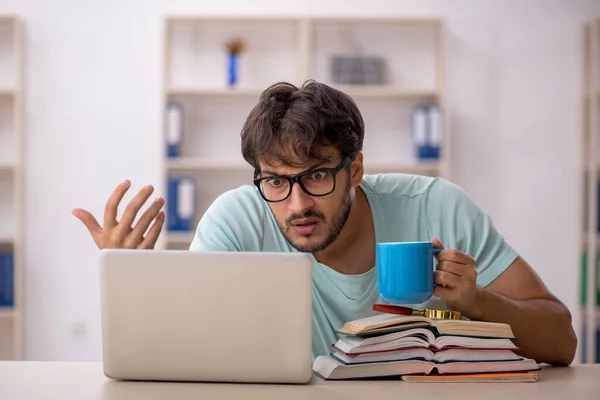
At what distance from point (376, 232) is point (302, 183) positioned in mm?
261

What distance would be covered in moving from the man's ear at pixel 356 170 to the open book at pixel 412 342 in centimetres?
61

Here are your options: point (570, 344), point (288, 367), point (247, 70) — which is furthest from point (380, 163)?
point (288, 367)

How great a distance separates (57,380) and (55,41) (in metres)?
3.58

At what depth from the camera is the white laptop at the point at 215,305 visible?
112cm

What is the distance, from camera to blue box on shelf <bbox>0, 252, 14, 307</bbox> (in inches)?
165

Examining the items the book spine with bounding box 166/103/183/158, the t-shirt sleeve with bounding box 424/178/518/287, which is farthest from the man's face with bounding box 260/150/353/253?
the book spine with bounding box 166/103/183/158

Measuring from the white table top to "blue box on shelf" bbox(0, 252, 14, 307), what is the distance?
3104mm

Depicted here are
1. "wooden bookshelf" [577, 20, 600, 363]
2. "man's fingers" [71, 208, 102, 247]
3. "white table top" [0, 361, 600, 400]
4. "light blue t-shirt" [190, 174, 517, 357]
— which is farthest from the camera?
"wooden bookshelf" [577, 20, 600, 363]

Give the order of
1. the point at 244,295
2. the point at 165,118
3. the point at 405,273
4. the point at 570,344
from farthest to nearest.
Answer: the point at 165,118 < the point at 570,344 < the point at 405,273 < the point at 244,295

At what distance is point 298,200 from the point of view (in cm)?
163

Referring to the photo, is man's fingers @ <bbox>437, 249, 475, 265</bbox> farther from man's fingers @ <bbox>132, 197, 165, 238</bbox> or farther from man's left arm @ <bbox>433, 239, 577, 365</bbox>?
man's fingers @ <bbox>132, 197, 165, 238</bbox>

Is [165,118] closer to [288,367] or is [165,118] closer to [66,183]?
[66,183]

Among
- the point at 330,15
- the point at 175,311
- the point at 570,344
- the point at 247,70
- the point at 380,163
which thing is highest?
the point at 330,15

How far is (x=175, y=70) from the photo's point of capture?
14.5ft
